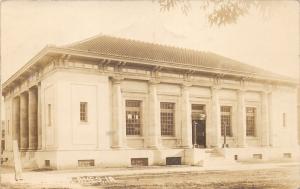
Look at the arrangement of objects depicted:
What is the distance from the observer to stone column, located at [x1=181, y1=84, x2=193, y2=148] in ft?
50.7

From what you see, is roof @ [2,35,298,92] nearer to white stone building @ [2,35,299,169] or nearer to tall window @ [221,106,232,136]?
white stone building @ [2,35,299,169]

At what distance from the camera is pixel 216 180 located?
11.6 meters

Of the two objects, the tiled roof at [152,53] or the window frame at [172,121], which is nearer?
the tiled roof at [152,53]

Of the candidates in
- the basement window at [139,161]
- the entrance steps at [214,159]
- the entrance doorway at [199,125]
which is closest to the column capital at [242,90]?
the entrance doorway at [199,125]

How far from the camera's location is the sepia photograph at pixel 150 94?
31.6 feet

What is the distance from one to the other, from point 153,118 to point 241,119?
3.53 metres

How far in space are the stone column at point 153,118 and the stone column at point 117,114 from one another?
1.01 meters

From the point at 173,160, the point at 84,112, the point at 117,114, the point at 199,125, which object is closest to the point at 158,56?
the point at 117,114

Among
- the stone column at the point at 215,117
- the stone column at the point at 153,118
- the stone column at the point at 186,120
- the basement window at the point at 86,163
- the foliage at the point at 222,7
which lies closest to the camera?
the foliage at the point at 222,7

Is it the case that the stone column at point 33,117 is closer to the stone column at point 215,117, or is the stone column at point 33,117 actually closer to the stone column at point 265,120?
the stone column at point 215,117

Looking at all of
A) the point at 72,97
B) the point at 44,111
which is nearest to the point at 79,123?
the point at 72,97

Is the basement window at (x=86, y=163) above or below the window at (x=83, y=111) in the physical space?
below

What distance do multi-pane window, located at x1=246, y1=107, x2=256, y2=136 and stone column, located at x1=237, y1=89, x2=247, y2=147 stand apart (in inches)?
4.8

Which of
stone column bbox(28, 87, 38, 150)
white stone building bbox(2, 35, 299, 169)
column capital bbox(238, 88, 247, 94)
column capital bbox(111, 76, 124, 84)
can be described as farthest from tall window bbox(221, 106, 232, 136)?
stone column bbox(28, 87, 38, 150)
